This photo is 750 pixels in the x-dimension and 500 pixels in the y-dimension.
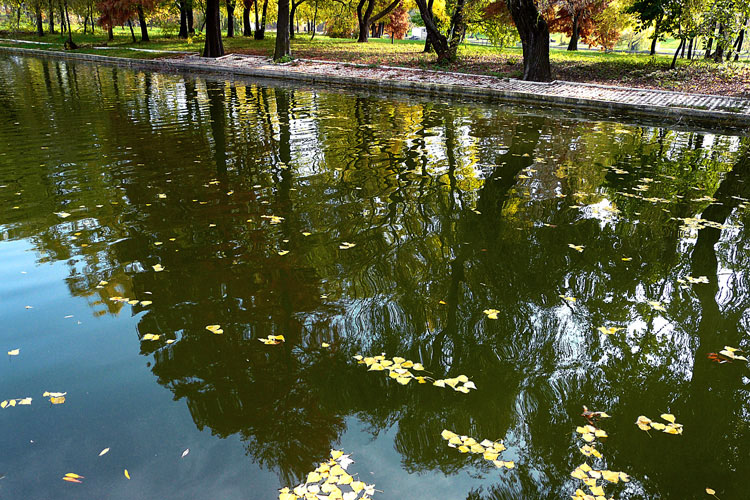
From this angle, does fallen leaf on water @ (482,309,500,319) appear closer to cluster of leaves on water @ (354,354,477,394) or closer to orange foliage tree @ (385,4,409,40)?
cluster of leaves on water @ (354,354,477,394)

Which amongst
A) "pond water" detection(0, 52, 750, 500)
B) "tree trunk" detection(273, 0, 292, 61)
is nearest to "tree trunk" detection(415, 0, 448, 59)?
"tree trunk" detection(273, 0, 292, 61)

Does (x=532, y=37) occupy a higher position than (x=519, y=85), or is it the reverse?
(x=532, y=37)

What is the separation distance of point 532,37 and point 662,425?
1875 cm

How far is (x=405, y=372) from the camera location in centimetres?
388

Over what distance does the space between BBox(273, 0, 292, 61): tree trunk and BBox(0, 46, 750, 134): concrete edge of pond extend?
2.60 m

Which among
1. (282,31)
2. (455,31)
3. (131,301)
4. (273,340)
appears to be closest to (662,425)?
(273,340)

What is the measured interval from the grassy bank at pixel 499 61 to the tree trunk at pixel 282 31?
1890mm

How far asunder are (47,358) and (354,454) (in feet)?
8.00

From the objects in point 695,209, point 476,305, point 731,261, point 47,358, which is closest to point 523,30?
point 695,209

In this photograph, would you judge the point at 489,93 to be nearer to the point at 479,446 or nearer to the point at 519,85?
the point at 519,85

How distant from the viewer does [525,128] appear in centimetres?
1330

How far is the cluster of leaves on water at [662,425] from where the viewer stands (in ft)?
11.1

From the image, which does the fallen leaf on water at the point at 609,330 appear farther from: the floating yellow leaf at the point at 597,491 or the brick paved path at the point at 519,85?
the brick paved path at the point at 519,85

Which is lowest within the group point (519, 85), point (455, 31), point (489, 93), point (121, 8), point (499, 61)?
point (489, 93)
